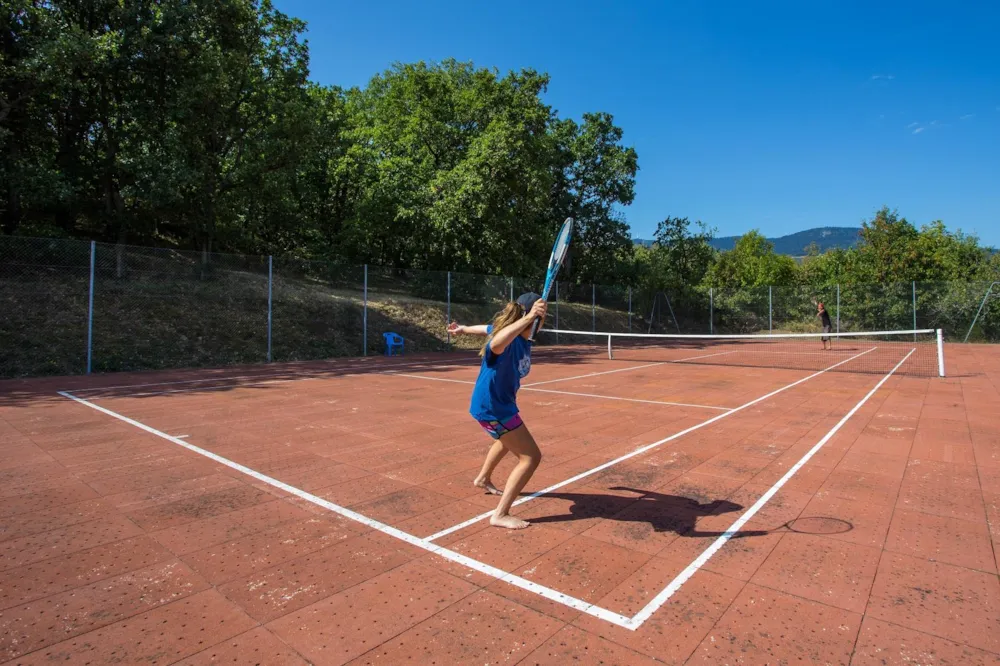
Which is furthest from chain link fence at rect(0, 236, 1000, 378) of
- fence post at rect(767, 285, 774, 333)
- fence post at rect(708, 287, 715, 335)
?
fence post at rect(708, 287, 715, 335)

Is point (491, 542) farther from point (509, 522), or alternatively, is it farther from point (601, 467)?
point (601, 467)

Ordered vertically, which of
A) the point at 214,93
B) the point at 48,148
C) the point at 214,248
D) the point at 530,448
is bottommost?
the point at 530,448

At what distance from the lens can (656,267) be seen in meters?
39.3

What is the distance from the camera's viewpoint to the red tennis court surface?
2.83 meters

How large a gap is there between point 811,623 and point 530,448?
2.02m

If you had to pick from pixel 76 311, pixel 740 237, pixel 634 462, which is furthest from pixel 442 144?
pixel 740 237

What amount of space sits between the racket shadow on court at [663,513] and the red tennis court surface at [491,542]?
0.02 m

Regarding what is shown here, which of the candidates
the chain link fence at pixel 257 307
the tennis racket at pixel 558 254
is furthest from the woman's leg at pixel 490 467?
the chain link fence at pixel 257 307

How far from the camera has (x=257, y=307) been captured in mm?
19266

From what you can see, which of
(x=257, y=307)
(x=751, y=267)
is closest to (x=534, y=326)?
(x=257, y=307)

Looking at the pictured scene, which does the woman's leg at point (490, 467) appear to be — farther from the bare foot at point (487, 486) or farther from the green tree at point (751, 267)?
the green tree at point (751, 267)

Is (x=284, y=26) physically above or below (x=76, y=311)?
above

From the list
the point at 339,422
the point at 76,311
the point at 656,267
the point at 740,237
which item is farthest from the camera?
the point at 740,237

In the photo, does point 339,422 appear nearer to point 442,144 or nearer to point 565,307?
point 565,307
